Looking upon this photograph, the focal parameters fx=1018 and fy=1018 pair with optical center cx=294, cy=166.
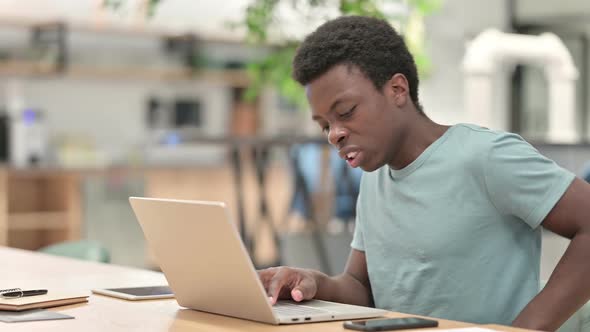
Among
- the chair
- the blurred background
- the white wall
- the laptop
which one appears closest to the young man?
the laptop

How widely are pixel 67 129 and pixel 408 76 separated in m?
6.46

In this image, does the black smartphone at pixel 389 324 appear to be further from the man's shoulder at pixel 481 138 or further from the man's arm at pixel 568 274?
the man's shoulder at pixel 481 138

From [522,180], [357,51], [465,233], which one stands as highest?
[357,51]

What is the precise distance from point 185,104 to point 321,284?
275 inches

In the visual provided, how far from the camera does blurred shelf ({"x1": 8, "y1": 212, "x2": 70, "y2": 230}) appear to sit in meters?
6.93

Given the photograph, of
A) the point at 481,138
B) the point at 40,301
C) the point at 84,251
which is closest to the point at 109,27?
A: the point at 84,251

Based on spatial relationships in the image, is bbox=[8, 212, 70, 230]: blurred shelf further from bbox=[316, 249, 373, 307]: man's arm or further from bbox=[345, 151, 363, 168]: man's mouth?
bbox=[345, 151, 363, 168]: man's mouth

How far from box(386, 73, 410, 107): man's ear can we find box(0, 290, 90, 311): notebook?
654mm

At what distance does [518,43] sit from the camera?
5.95 metres

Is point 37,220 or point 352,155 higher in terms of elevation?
point 352,155

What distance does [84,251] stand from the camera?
2.93m

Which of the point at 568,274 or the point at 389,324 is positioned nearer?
the point at 389,324

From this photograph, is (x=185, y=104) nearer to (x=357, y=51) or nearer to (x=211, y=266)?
(x=357, y=51)

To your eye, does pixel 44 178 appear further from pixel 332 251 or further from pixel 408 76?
pixel 408 76
